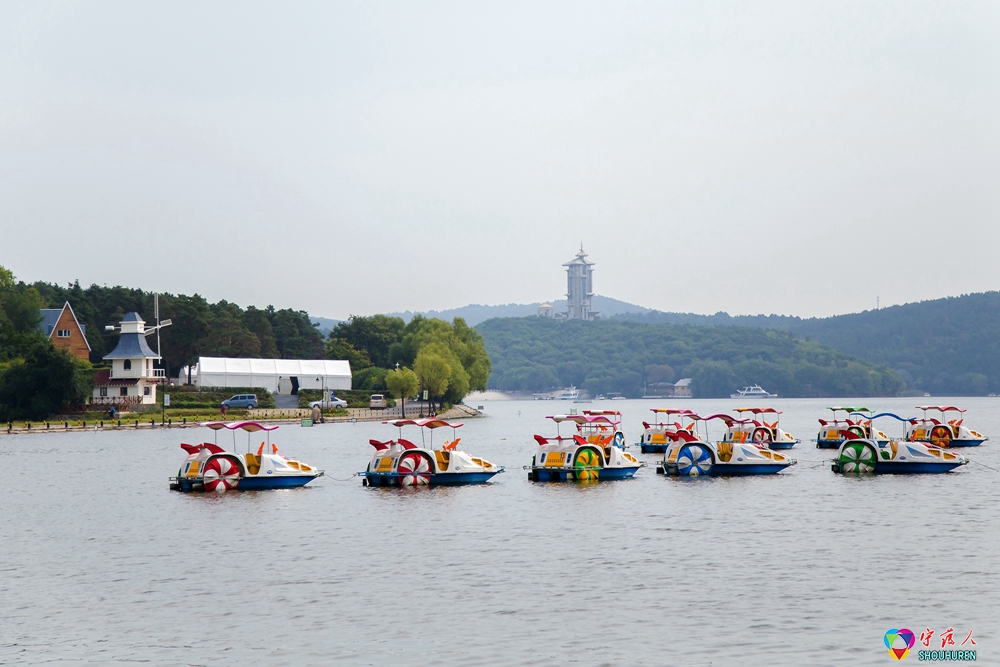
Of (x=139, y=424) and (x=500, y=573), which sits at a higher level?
(x=139, y=424)

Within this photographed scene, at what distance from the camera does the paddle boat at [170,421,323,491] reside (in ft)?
166

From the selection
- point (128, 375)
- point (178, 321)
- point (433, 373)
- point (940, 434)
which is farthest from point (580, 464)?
point (178, 321)

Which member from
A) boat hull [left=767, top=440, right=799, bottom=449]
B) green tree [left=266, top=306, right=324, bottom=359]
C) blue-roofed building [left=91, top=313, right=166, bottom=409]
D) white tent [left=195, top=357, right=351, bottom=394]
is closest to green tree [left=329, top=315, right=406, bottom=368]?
green tree [left=266, top=306, right=324, bottom=359]

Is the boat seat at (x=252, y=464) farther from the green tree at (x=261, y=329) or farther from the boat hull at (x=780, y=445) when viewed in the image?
the green tree at (x=261, y=329)

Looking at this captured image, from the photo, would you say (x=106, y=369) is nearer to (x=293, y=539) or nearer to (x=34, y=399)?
(x=34, y=399)

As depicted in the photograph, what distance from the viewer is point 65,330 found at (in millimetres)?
138000

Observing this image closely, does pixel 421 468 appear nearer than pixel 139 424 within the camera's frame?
Yes

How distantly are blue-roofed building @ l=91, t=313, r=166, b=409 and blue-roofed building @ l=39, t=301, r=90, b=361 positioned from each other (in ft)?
47.8

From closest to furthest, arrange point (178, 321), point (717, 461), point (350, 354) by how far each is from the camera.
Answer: point (717, 461) < point (178, 321) < point (350, 354)

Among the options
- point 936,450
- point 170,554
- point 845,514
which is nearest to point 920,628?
point 845,514

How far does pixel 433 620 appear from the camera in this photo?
2450 cm

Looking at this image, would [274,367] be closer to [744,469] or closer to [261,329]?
[261,329]

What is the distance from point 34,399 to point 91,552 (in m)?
76.6

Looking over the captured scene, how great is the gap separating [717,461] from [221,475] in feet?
86.1
